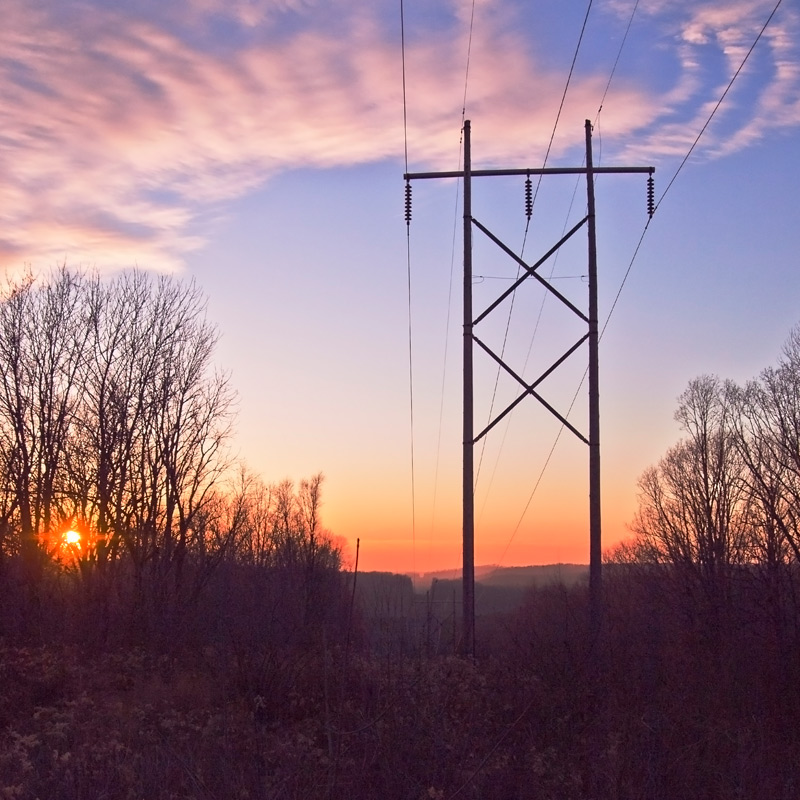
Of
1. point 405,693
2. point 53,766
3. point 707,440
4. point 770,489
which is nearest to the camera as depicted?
point 53,766

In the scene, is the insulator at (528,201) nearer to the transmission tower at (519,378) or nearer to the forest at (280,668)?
the transmission tower at (519,378)

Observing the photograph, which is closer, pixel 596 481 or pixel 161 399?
pixel 596 481

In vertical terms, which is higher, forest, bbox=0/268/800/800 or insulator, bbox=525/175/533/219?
insulator, bbox=525/175/533/219

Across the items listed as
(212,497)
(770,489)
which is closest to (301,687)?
(212,497)

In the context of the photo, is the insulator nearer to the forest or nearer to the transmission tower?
the transmission tower

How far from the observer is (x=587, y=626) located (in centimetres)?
1403

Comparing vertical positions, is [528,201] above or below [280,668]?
above

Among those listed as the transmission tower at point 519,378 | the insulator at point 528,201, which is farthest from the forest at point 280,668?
the insulator at point 528,201

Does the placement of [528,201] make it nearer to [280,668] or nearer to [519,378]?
[519,378]

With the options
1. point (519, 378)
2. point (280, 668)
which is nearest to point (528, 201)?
point (519, 378)

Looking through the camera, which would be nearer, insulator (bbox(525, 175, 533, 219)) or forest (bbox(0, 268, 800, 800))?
forest (bbox(0, 268, 800, 800))

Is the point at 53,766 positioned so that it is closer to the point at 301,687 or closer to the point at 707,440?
the point at 301,687

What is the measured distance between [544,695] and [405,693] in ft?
7.41

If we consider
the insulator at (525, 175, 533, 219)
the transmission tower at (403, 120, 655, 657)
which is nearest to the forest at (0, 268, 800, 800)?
the transmission tower at (403, 120, 655, 657)
